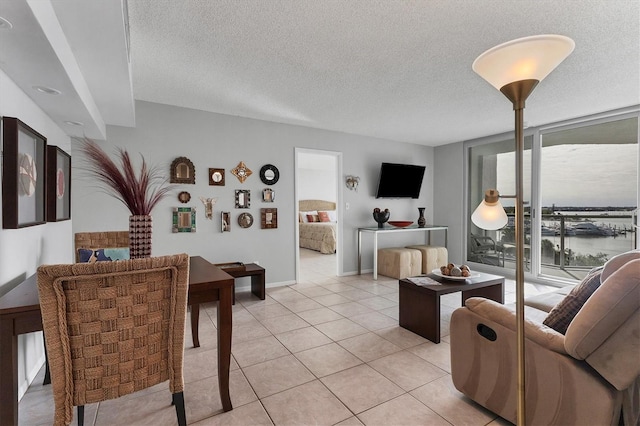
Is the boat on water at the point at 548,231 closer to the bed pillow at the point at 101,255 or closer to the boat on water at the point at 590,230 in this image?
the boat on water at the point at 590,230

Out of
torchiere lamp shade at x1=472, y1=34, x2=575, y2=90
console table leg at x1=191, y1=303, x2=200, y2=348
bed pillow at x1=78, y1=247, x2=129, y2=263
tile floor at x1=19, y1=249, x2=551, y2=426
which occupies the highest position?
torchiere lamp shade at x1=472, y1=34, x2=575, y2=90

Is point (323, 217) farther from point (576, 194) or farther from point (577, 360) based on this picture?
point (577, 360)

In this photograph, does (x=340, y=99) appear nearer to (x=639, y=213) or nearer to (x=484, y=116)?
(x=484, y=116)

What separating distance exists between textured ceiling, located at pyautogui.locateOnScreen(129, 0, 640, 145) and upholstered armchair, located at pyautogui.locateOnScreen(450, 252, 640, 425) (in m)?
1.60

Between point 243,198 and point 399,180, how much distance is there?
2870mm

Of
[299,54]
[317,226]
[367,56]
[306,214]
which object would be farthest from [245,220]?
[306,214]

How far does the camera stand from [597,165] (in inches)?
Result: 163

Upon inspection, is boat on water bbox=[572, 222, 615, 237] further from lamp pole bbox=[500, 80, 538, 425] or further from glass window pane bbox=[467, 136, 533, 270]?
lamp pole bbox=[500, 80, 538, 425]

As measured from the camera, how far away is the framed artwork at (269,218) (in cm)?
432

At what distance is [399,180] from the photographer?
18.2 feet

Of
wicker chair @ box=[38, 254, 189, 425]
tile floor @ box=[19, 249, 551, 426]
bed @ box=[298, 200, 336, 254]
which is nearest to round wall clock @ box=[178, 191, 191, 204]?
tile floor @ box=[19, 249, 551, 426]

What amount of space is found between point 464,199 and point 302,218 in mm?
4380

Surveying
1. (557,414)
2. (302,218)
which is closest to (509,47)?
(557,414)

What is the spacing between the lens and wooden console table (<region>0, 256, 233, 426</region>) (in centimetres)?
126
